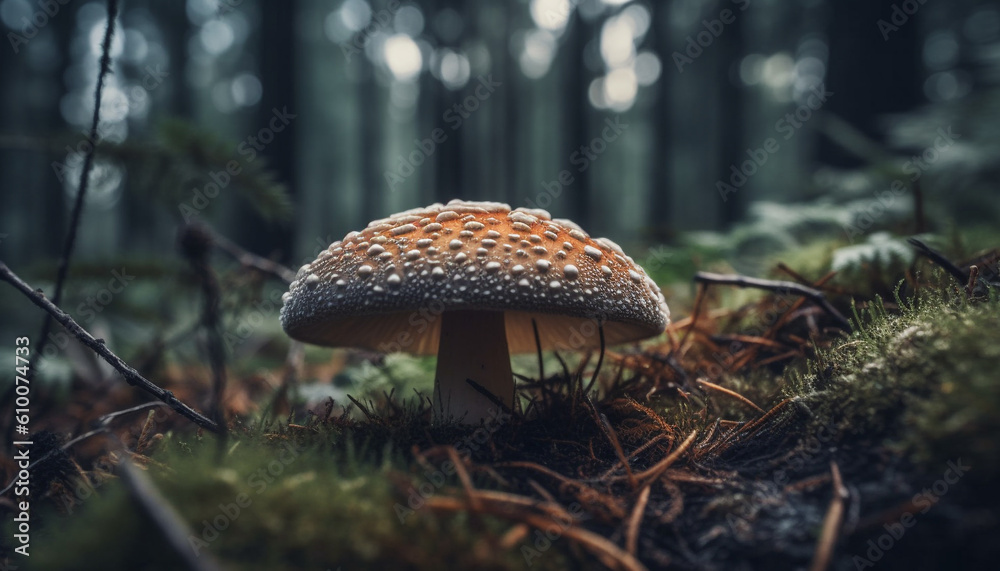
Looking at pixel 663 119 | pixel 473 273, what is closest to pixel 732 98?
pixel 663 119

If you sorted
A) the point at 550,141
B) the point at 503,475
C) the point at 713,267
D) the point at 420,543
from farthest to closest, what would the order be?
1. the point at 550,141
2. the point at 713,267
3. the point at 503,475
4. the point at 420,543

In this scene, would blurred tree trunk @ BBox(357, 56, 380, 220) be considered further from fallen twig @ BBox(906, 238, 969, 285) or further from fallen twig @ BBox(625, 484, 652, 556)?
fallen twig @ BBox(625, 484, 652, 556)

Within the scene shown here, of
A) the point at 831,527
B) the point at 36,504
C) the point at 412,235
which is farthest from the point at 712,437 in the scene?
the point at 36,504

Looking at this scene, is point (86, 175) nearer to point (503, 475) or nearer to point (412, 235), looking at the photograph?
point (412, 235)

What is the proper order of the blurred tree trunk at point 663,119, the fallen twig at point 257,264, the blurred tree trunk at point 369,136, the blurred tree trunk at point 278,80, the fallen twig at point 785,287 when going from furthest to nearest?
the blurred tree trunk at point 369,136, the blurred tree trunk at point 663,119, the blurred tree trunk at point 278,80, the fallen twig at point 257,264, the fallen twig at point 785,287

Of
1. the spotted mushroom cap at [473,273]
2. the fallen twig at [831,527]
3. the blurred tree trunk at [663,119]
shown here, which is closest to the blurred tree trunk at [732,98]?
the blurred tree trunk at [663,119]

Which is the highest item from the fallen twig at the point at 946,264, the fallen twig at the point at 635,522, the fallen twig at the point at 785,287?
the fallen twig at the point at 946,264

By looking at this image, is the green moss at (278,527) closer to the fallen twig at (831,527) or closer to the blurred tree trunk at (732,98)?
the fallen twig at (831,527)

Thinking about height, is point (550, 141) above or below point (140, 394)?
above

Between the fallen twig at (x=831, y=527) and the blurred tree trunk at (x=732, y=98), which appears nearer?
the fallen twig at (x=831, y=527)

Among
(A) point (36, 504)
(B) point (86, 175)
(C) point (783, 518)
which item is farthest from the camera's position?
(B) point (86, 175)
